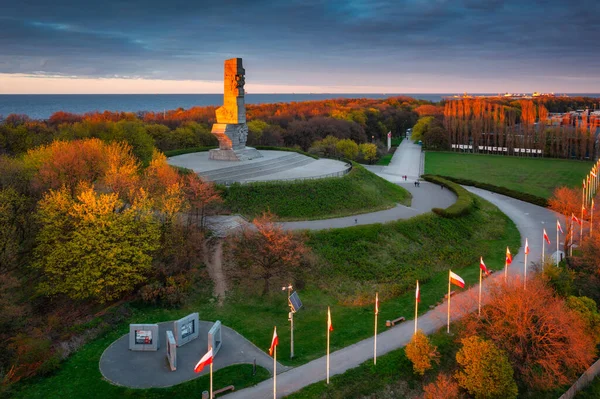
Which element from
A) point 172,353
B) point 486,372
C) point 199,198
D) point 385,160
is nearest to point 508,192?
point 385,160

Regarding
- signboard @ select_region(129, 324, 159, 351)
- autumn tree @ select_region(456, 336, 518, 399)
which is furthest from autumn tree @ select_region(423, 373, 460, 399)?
signboard @ select_region(129, 324, 159, 351)

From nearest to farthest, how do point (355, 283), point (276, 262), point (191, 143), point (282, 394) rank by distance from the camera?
1. point (282, 394)
2. point (276, 262)
3. point (355, 283)
4. point (191, 143)

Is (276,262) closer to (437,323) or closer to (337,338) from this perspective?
(337,338)

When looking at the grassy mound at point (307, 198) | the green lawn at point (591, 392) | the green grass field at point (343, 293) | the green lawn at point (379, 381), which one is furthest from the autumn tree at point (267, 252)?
the green lawn at point (591, 392)

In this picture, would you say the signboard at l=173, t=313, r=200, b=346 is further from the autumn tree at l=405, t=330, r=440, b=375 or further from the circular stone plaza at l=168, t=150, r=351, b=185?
the circular stone plaza at l=168, t=150, r=351, b=185

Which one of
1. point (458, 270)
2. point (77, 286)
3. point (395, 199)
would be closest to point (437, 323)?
point (458, 270)

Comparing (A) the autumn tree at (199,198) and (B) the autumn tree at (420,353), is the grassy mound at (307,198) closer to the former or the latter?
(A) the autumn tree at (199,198)

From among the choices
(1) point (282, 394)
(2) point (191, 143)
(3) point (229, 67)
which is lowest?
(1) point (282, 394)
